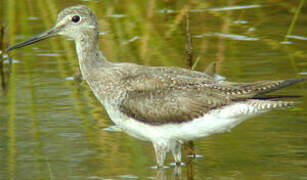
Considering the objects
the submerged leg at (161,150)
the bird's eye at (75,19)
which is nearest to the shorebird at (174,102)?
the submerged leg at (161,150)

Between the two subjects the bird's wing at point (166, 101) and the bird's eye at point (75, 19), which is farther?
the bird's eye at point (75, 19)

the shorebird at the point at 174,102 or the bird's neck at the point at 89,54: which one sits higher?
the bird's neck at the point at 89,54

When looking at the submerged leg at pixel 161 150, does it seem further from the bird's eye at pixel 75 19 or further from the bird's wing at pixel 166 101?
the bird's eye at pixel 75 19

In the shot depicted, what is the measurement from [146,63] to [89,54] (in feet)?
10.3

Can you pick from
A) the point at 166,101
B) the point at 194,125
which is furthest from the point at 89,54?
the point at 194,125

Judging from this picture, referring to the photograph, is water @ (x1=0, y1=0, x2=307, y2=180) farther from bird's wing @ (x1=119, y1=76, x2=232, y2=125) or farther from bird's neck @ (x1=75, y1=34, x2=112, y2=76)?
bird's neck @ (x1=75, y1=34, x2=112, y2=76)

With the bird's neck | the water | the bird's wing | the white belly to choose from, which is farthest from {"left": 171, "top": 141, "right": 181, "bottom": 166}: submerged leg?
the bird's neck

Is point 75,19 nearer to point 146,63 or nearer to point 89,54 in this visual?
point 89,54

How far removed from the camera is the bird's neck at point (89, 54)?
862 cm

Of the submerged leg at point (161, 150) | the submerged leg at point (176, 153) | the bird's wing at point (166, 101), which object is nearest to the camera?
the bird's wing at point (166, 101)

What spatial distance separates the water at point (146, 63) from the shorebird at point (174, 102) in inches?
18.2

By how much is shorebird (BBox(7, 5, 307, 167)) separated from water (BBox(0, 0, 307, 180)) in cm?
46

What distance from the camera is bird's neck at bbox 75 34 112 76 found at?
8.62 m

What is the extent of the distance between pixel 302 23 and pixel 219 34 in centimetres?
159
